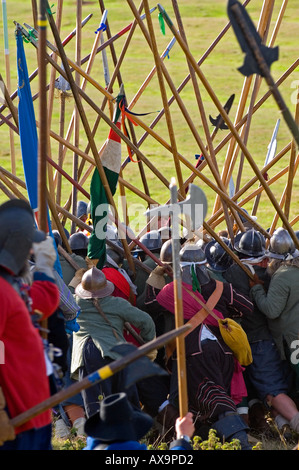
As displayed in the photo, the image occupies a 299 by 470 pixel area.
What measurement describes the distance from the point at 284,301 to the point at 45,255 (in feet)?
8.38

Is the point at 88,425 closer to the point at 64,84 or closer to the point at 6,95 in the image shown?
the point at 6,95

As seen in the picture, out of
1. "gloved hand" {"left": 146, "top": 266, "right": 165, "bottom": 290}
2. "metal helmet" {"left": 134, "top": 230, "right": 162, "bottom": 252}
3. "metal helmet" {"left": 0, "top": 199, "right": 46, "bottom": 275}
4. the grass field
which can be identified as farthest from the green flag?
the grass field

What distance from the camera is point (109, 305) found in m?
5.66

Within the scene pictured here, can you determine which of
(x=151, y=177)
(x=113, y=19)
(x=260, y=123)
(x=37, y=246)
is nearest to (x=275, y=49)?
(x=37, y=246)

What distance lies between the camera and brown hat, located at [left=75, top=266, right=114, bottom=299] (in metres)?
5.56

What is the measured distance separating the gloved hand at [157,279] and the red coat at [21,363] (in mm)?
2407

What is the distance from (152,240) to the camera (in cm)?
677

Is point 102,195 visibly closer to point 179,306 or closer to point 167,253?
point 167,253

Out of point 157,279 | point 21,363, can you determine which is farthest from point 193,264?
point 21,363

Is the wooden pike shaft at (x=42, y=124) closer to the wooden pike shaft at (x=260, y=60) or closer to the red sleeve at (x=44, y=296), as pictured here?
the red sleeve at (x=44, y=296)

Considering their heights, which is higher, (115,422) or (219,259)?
(219,259)

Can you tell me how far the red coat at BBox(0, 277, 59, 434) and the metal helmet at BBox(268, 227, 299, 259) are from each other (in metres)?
2.92
